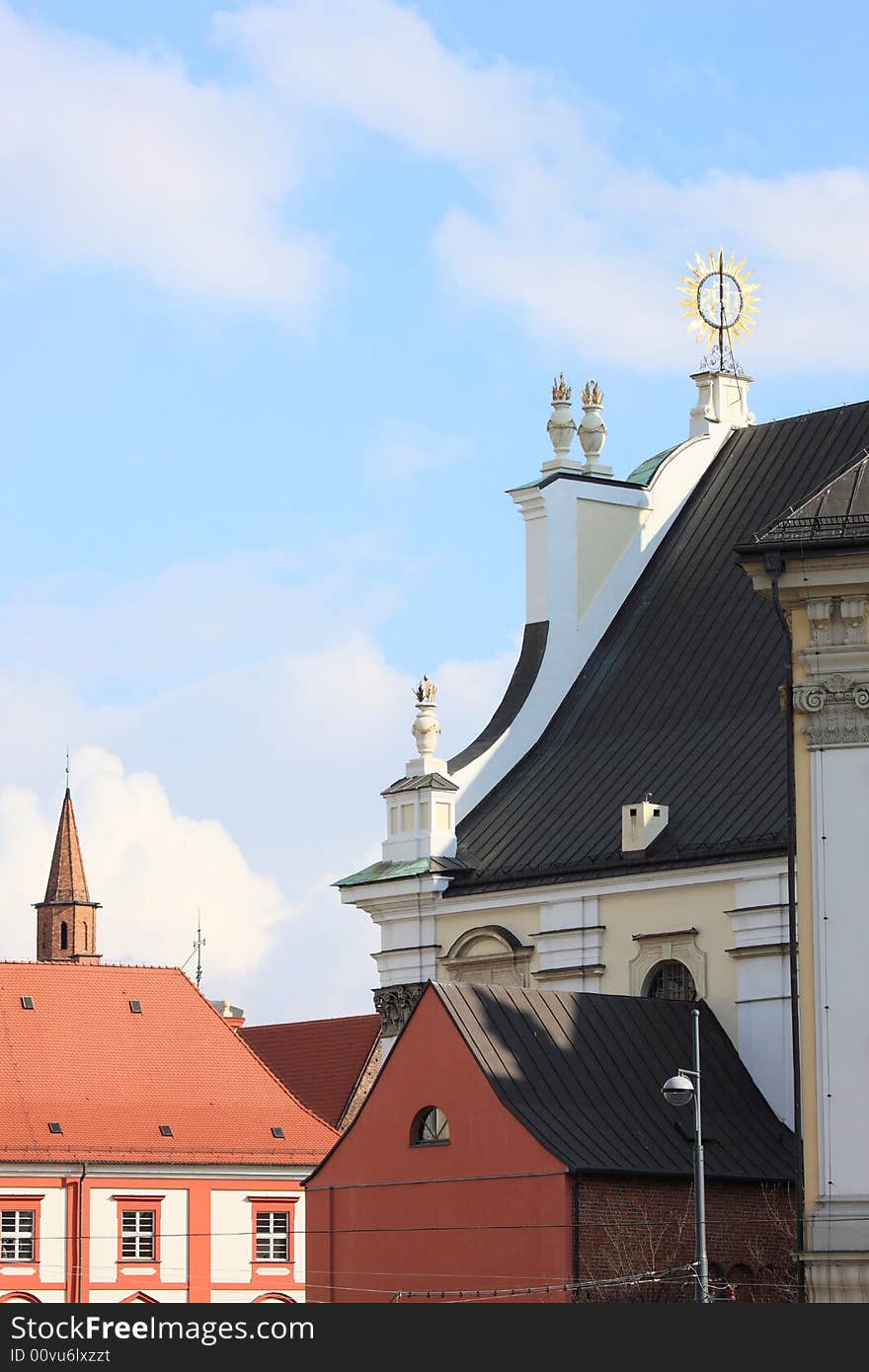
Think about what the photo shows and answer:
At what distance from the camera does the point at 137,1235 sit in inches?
2771

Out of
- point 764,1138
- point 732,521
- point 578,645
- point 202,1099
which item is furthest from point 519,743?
point 202,1099

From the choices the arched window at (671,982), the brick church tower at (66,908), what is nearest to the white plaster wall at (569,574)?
the arched window at (671,982)

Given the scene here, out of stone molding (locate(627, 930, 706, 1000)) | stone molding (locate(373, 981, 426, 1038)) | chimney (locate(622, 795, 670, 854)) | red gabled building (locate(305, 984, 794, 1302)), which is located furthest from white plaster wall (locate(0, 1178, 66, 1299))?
chimney (locate(622, 795, 670, 854))

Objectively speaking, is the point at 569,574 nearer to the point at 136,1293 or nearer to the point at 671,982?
the point at 671,982

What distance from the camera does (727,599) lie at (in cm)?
4888

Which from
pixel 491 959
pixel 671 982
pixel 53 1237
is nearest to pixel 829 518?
pixel 671 982

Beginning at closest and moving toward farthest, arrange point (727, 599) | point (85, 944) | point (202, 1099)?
point (727, 599) < point (202, 1099) < point (85, 944)

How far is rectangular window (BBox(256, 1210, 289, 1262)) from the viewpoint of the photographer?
71.1m

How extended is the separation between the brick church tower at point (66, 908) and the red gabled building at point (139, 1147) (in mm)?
60242

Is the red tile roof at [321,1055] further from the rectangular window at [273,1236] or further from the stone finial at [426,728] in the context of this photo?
the stone finial at [426,728]

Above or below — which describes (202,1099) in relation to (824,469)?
below

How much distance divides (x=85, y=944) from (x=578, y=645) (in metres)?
89.9

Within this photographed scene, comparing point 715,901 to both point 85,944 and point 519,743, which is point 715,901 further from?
point 85,944

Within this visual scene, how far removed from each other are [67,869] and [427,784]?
90.8 m
